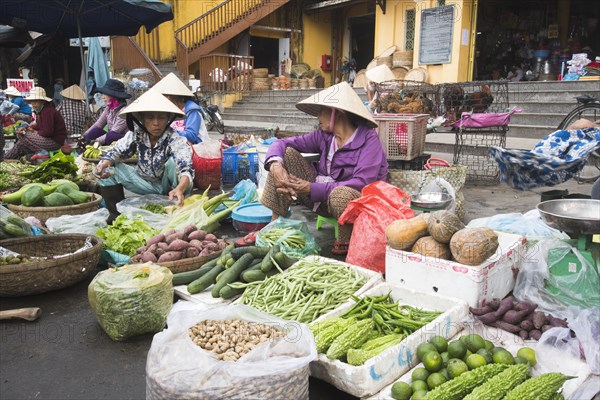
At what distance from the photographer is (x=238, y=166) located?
6.95 m

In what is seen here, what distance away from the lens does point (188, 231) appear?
3.67 meters

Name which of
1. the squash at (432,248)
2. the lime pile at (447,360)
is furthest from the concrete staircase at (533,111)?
the lime pile at (447,360)

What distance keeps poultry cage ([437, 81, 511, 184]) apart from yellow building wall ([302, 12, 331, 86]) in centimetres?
1207

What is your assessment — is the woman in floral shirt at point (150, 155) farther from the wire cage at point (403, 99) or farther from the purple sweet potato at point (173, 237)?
the wire cage at point (403, 99)

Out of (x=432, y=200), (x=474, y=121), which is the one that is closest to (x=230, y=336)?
(x=432, y=200)

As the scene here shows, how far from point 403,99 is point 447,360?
506 centimetres

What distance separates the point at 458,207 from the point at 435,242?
1.97m

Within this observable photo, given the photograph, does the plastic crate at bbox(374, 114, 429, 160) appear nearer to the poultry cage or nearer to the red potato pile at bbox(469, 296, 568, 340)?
the poultry cage

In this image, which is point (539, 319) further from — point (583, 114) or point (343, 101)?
point (583, 114)

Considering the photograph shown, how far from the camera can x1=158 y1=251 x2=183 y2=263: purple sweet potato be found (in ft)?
10.9

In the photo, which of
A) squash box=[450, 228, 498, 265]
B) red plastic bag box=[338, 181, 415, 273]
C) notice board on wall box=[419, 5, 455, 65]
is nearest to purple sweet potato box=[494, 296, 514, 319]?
squash box=[450, 228, 498, 265]

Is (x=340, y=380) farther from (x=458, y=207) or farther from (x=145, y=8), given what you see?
(x=145, y=8)

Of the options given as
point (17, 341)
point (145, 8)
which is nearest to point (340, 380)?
point (17, 341)

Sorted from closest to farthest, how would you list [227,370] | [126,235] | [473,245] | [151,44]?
1. [227,370]
2. [473,245]
3. [126,235]
4. [151,44]
